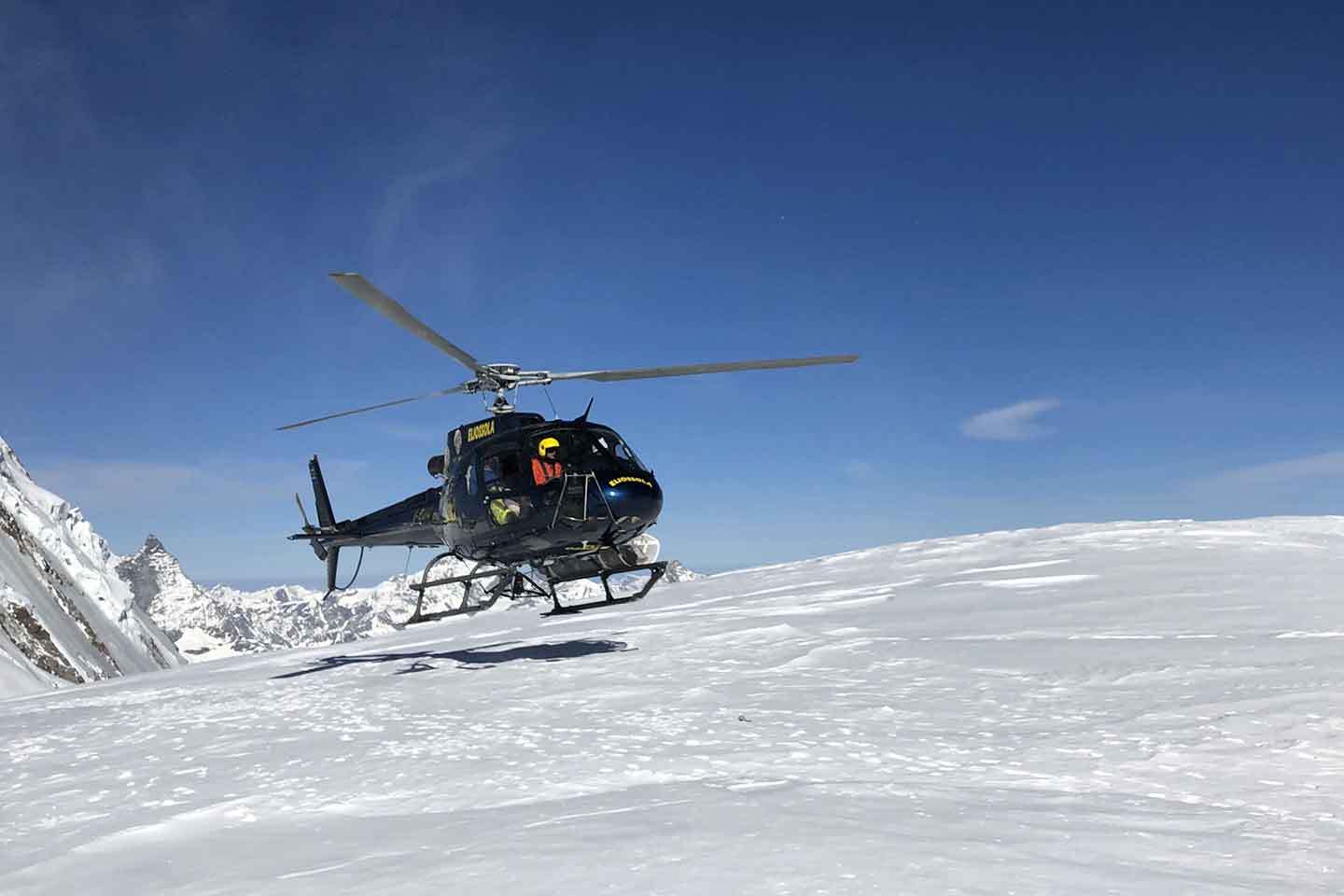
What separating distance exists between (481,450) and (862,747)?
8226mm

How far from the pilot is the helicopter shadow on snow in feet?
8.49

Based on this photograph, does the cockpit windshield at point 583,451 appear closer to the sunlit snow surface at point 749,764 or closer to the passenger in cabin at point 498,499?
the passenger in cabin at point 498,499

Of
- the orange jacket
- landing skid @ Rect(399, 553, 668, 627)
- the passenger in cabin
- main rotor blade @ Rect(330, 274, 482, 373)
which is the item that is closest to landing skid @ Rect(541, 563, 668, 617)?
landing skid @ Rect(399, 553, 668, 627)

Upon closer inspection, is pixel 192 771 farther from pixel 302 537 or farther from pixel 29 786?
pixel 302 537

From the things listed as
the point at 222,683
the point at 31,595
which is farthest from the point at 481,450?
the point at 31,595

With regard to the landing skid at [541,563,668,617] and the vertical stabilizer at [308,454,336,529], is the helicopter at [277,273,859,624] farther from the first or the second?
the vertical stabilizer at [308,454,336,529]

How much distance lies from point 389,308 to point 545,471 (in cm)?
317

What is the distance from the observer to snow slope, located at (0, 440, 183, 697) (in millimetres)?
71062

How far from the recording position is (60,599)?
91.2 metres

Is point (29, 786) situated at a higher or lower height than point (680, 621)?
lower

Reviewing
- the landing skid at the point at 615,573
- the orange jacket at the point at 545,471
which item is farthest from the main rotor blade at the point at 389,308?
the landing skid at the point at 615,573

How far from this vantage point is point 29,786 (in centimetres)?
666

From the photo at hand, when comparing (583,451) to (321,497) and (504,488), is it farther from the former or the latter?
(321,497)

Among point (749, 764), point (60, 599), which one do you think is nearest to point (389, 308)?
point (749, 764)
